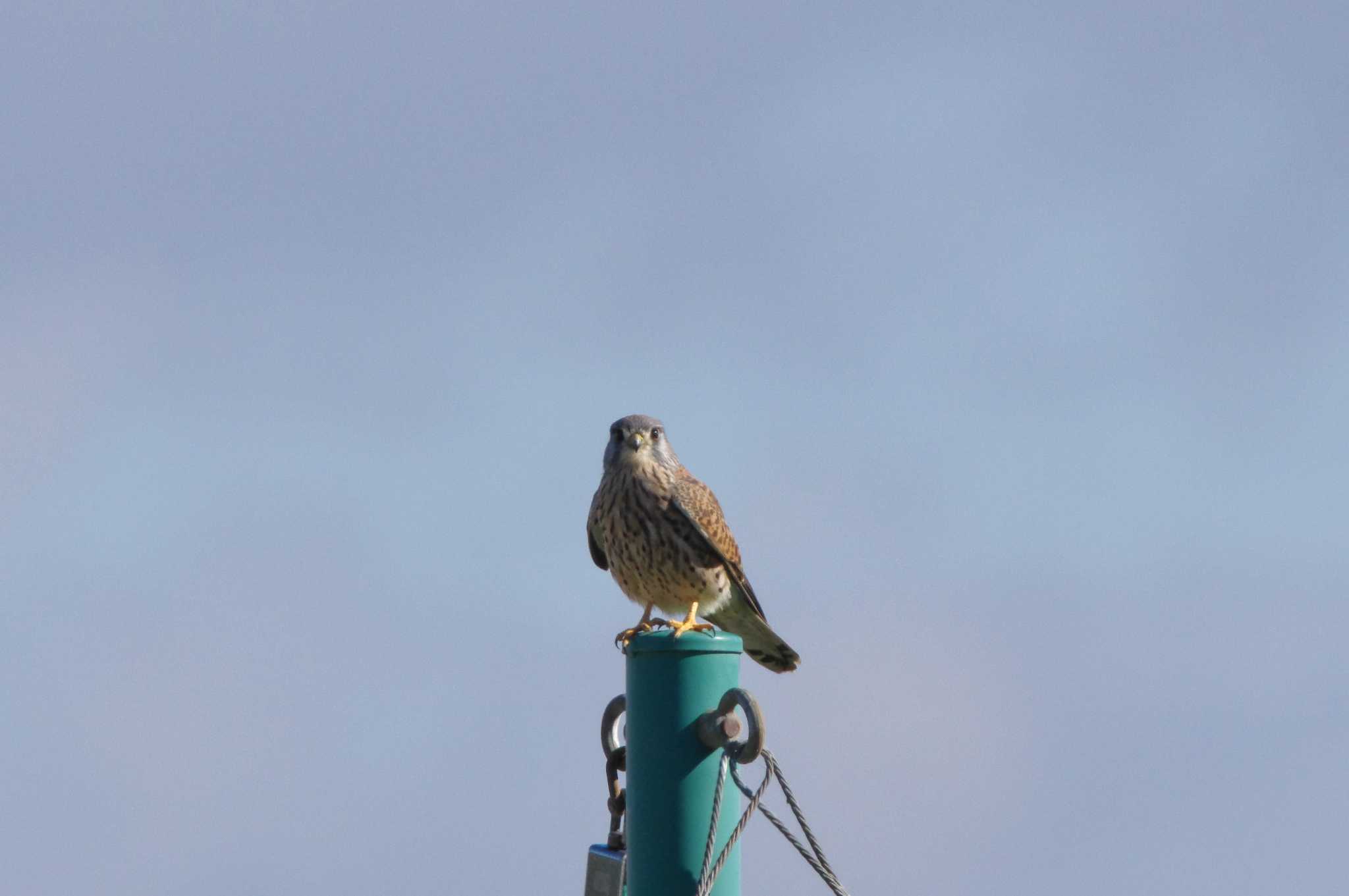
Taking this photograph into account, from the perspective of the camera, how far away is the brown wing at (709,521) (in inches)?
286

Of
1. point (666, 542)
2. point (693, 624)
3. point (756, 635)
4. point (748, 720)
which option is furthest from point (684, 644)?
point (756, 635)

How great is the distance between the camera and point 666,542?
7188 mm

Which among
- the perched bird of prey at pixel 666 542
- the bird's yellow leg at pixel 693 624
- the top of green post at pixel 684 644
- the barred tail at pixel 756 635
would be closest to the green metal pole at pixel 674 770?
the top of green post at pixel 684 644

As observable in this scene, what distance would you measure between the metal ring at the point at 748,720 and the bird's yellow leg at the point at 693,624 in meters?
1.41

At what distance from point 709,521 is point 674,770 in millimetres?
3616

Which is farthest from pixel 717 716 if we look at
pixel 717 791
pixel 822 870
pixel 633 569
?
pixel 633 569

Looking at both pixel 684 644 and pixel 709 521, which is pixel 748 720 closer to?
pixel 684 644

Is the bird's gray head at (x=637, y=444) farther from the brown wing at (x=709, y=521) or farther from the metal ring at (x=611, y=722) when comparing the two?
the metal ring at (x=611, y=722)

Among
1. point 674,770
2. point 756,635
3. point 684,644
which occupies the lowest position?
point 674,770

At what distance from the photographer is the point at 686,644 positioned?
12.4ft

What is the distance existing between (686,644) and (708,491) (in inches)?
149

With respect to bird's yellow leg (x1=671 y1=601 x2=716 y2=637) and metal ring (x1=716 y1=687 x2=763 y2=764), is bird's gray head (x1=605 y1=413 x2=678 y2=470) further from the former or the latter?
metal ring (x1=716 y1=687 x2=763 y2=764)

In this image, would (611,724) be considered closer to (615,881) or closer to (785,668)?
(615,881)

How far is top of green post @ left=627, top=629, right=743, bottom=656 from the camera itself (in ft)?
12.4
